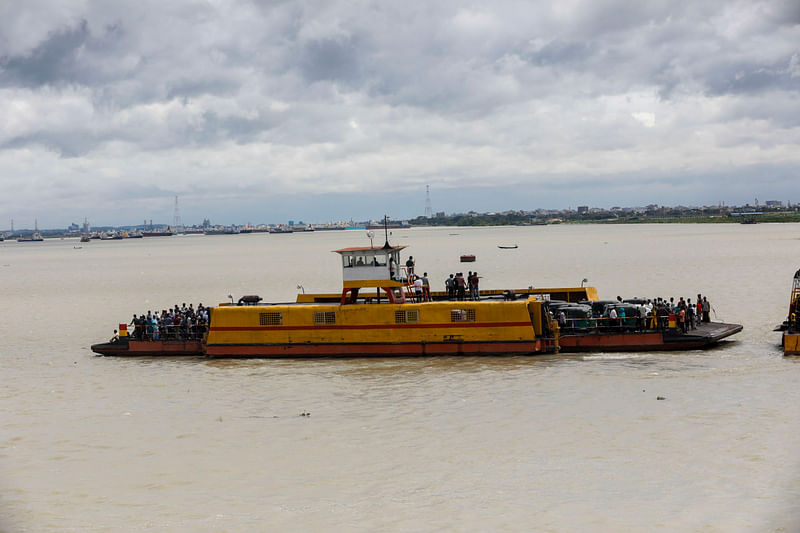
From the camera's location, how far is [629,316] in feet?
101

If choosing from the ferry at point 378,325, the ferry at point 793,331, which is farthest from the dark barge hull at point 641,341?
the ferry at point 793,331

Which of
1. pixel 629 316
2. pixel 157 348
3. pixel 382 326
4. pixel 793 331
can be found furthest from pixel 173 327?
pixel 793 331

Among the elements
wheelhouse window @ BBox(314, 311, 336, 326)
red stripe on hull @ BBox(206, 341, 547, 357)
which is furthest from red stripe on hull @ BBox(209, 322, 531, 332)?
red stripe on hull @ BBox(206, 341, 547, 357)

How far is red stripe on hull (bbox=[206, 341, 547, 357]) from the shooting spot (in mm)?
29469

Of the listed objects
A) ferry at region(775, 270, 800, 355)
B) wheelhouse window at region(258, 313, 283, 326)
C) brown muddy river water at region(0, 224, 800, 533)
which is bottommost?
brown muddy river water at region(0, 224, 800, 533)

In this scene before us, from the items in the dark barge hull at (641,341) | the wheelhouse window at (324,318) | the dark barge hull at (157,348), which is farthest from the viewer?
the dark barge hull at (157,348)

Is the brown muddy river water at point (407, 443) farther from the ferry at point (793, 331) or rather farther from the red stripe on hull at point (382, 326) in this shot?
the red stripe on hull at point (382, 326)

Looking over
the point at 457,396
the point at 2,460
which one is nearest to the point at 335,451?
the point at 457,396

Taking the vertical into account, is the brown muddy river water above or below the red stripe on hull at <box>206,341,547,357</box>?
below

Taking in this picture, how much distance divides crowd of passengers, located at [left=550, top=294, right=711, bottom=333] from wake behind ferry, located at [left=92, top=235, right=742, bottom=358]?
54mm

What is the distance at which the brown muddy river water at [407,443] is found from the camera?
14648 mm

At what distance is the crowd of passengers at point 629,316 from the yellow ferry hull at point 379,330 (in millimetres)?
1681

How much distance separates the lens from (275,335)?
103ft

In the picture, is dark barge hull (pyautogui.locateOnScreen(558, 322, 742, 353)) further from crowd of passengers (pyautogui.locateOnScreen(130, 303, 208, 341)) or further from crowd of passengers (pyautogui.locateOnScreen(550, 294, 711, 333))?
crowd of passengers (pyautogui.locateOnScreen(130, 303, 208, 341))
